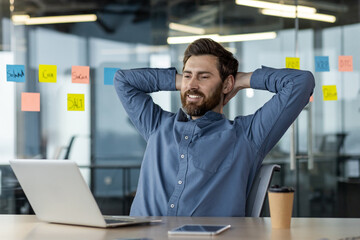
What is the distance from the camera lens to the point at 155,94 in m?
4.46

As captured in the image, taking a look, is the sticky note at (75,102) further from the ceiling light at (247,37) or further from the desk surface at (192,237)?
the desk surface at (192,237)

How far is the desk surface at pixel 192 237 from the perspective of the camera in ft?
4.44

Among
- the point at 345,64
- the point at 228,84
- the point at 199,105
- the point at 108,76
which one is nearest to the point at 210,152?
the point at 199,105

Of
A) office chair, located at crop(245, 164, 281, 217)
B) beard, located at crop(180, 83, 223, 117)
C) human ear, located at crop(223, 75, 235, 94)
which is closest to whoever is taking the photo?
office chair, located at crop(245, 164, 281, 217)

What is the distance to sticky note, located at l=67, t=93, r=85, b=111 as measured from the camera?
14.4 ft

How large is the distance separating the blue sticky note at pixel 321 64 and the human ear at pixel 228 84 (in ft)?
7.54

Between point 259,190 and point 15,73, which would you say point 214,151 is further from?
point 15,73

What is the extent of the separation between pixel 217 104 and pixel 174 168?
328 millimetres

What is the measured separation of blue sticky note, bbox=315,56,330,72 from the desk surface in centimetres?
291

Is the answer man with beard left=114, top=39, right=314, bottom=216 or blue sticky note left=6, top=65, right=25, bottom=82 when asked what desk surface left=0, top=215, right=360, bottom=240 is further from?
blue sticky note left=6, top=65, right=25, bottom=82

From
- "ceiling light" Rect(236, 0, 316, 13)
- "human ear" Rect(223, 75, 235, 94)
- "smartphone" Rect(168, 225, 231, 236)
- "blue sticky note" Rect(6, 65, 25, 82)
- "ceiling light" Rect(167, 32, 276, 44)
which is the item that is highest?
"ceiling light" Rect(236, 0, 316, 13)

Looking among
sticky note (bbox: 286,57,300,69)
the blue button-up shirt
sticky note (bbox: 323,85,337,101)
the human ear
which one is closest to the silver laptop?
the blue button-up shirt

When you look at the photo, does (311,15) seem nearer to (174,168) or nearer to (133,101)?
(133,101)

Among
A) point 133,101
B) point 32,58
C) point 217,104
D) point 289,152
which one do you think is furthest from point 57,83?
point 217,104
